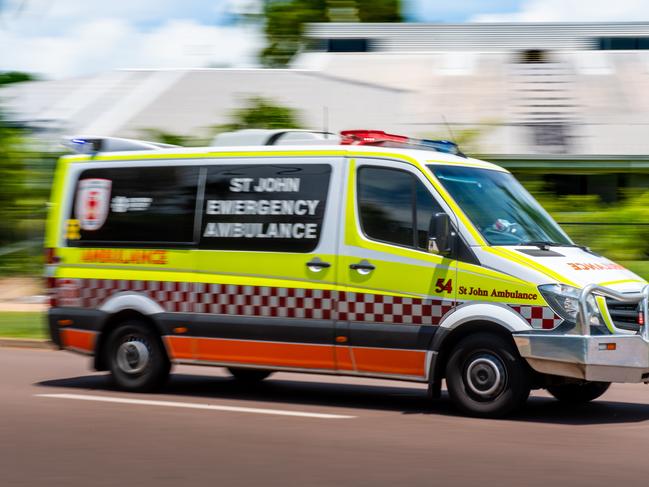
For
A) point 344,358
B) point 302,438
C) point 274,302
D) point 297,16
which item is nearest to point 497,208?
point 344,358

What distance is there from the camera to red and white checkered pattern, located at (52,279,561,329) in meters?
8.88

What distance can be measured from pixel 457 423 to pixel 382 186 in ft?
6.31

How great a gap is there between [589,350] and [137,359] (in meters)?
4.03

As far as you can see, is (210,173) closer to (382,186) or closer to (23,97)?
(382,186)

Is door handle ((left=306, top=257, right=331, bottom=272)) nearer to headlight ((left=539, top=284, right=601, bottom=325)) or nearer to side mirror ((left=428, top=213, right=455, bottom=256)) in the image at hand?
side mirror ((left=428, top=213, right=455, bottom=256))

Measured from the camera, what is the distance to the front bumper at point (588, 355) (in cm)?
831

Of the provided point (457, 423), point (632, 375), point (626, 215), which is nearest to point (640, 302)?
point (632, 375)

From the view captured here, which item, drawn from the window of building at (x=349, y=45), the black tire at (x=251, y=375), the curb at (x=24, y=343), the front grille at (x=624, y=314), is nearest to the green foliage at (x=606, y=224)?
the curb at (x=24, y=343)

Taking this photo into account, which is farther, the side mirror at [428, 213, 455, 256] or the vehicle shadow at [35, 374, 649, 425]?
the vehicle shadow at [35, 374, 649, 425]

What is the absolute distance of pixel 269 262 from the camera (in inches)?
375

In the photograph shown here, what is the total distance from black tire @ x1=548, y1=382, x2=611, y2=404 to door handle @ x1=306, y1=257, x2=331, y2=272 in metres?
2.11

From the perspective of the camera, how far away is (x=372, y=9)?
60.5 m

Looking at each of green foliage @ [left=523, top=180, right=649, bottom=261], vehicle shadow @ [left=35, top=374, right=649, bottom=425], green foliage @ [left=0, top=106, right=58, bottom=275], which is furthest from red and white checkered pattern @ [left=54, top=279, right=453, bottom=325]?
green foliage @ [left=0, top=106, right=58, bottom=275]

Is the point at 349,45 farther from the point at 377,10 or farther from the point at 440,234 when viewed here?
the point at 440,234
